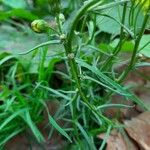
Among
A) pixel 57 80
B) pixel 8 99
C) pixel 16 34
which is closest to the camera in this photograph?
pixel 8 99

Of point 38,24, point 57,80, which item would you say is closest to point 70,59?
point 38,24

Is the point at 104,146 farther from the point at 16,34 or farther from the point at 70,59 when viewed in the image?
the point at 16,34

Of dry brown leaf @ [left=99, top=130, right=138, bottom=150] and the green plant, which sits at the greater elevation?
the green plant

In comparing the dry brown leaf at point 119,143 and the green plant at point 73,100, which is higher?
the green plant at point 73,100

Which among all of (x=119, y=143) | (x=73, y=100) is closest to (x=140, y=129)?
(x=119, y=143)

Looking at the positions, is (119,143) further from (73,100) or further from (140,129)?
(73,100)

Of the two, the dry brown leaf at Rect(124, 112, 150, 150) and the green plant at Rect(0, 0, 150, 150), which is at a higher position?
the green plant at Rect(0, 0, 150, 150)

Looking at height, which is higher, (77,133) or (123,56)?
(123,56)

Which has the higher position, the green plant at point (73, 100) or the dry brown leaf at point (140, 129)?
the green plant at point (73, 100)
